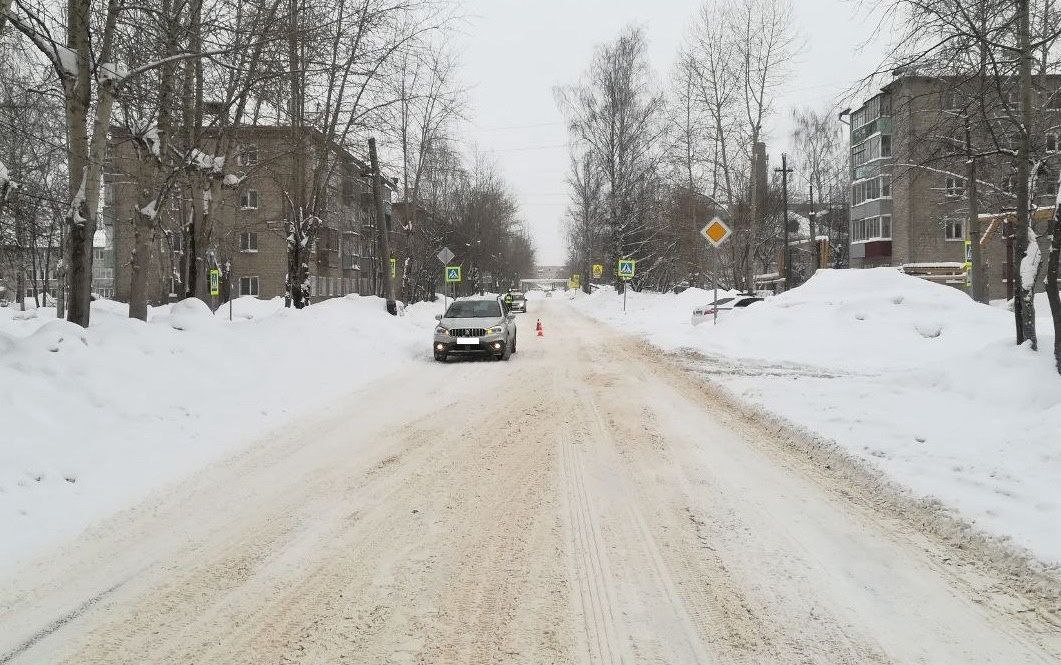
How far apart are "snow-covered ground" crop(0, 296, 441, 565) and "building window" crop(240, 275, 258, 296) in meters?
42.9

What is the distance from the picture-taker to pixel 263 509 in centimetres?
554

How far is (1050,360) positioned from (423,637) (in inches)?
319

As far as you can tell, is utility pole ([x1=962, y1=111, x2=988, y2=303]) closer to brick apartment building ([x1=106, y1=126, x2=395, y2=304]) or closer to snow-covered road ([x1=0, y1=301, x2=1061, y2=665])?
snow-covered road ([x1=0, y1=301, x2=1061, y2=665])

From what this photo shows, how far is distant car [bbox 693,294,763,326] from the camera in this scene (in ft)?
80.6

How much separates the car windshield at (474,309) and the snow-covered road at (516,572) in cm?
1047

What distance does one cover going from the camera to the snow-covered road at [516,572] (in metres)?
3.35

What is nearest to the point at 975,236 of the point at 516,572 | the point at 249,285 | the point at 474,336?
the point at 474,336

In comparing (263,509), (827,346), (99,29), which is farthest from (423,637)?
(827,346)

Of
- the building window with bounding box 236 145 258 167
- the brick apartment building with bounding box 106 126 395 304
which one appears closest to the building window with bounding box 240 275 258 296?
the brick apartment building with bounding box 106 126 395 304

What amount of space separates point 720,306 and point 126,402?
21.0m

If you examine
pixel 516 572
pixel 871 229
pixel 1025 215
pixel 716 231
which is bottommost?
pixel 516 572

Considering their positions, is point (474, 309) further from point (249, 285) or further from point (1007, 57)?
point (249, 285)

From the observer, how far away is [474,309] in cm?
1825

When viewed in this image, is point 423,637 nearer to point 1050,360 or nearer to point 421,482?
point 421,482
